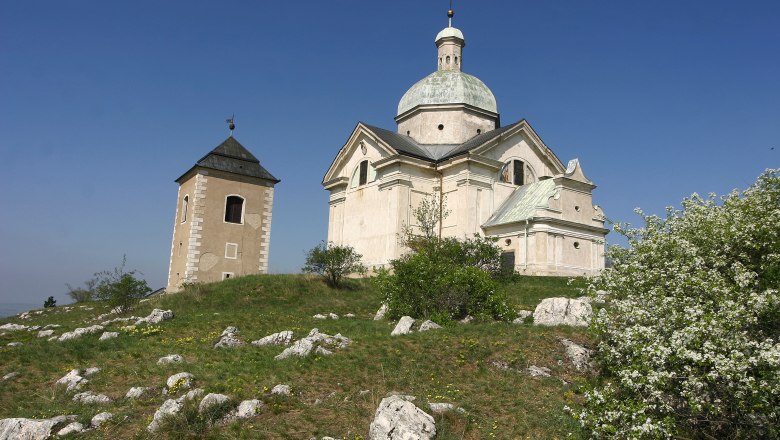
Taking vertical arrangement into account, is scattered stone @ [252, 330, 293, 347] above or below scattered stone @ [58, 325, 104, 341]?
above

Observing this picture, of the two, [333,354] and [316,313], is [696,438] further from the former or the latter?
[316,313]

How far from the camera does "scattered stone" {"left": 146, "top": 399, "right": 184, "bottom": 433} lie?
348 inches

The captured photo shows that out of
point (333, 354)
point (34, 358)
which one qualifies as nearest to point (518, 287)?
point (333, 354)

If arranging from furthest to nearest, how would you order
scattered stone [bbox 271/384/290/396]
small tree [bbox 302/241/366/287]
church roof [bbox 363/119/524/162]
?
church roof [bbox 363/119/524/162] → small tree [bbox 302/241/366/287] → scattered stone [bbox 271/384/290/396]

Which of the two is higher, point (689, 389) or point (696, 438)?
point (689, 389)

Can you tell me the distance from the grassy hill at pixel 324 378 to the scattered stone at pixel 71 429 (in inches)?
7.3

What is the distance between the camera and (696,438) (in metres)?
8.13

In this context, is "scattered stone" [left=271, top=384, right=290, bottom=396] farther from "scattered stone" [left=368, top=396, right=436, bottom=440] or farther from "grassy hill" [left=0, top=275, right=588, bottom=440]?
"scattered stone" [left=368, top=396, right=436, bottom=440]

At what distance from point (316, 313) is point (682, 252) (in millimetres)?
12519

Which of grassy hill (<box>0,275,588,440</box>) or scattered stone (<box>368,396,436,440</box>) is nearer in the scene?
scattered stone (<box>368,396,436,440</box>)

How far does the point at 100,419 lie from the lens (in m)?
9.27

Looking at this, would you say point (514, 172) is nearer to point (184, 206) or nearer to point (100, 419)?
point (184, 206)

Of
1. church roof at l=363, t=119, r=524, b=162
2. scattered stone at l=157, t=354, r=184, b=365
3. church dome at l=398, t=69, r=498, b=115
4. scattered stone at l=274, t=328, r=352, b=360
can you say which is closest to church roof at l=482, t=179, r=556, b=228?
church roof at l=363, t=119, r=524, b=162

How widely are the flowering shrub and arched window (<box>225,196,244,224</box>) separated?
2442 centimetres
